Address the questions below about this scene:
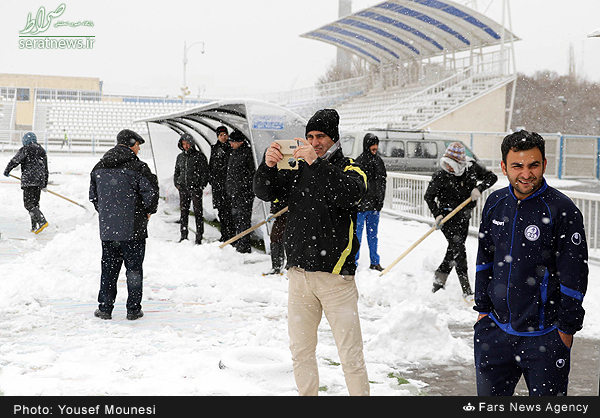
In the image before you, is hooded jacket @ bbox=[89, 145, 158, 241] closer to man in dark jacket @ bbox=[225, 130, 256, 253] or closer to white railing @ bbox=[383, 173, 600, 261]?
man in dark jacket @ bbox=[225, 130, 256, 253]

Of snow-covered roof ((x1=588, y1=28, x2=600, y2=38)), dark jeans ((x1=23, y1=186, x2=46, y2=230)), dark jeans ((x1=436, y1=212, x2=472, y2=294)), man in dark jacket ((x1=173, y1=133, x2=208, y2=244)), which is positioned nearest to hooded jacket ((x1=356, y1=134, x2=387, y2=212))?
dark jeans ((x1=436, y1=212, x2=472, y2=294))

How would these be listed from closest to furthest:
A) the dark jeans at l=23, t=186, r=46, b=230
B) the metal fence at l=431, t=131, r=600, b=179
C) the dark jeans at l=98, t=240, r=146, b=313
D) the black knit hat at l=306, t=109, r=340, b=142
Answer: the black knit hat at l=306, t=109, r=340, b=142 → the dark jeans at l=98, t=240, r=146, b=313 → the dark jeans at l=23, t=186, r=46, b=230 → the metal fence at l=431, t=131, r=600, b=179

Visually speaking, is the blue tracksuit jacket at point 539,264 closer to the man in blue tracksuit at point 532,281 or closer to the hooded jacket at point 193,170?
the man in blue tracksuit at point 532,281

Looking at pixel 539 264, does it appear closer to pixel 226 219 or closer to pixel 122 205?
pixel 122 205

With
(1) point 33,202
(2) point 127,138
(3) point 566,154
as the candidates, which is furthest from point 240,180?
(3) point 566,154

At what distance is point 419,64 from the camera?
30.8 metres

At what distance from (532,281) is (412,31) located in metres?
27.7

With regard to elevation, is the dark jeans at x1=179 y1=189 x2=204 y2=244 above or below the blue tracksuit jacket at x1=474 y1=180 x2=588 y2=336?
below

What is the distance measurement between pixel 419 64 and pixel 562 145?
32.9 feet

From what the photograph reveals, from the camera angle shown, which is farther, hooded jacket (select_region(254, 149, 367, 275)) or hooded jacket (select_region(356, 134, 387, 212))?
hooded jacket (select_region(356, 134, 387, 212))

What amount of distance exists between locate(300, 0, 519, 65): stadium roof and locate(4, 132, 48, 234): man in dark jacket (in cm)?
1897

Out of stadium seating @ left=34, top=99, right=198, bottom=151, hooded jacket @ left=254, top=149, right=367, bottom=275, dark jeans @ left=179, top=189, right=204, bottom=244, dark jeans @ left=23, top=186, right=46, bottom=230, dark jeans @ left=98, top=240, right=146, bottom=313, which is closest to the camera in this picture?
hooded jacket @ left=254, top=149, right=367, bottom=275

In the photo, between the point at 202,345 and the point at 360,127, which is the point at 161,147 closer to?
the point at 202,345

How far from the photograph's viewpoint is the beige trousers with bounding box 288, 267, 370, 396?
299 centimetres
